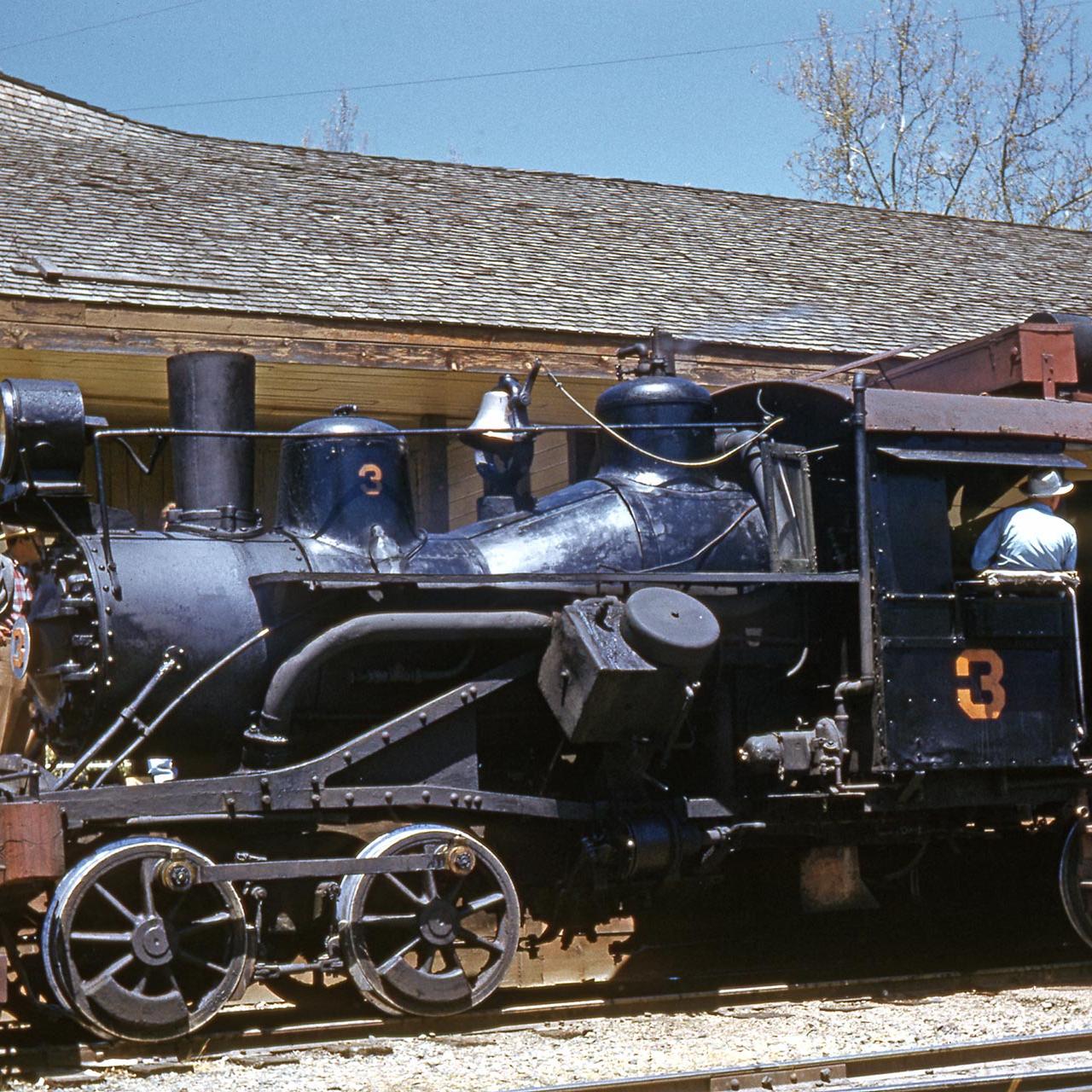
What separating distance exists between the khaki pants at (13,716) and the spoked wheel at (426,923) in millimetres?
1752

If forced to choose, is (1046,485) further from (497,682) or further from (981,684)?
A: (497,682)

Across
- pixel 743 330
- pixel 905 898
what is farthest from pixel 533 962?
pixel 743 330

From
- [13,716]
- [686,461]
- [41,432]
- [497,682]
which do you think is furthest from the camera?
[13,716]

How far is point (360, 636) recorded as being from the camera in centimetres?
643

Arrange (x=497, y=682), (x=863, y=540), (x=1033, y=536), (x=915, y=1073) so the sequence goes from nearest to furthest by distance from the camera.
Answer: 1. (x=915, y=1073)
2. (x=497, y=682)
3. (x=863, y=540)
4. (x=1033, y=536)

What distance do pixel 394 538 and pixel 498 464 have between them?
760 mm

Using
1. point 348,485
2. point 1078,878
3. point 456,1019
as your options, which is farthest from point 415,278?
point 456,1019

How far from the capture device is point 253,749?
6539mm

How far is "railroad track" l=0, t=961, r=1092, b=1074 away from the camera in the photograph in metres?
5.66

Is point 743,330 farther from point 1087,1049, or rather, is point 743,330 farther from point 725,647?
point 1087,1049

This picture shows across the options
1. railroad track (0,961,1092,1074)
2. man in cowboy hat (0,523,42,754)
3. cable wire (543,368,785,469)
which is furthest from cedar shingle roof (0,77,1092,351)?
railroad track (0,961,1092,1074)

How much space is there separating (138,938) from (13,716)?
7.10 ft

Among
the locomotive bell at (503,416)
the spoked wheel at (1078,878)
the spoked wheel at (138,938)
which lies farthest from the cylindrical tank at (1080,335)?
the spoked wheel at (138,938)

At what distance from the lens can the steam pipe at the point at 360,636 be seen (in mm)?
6414
